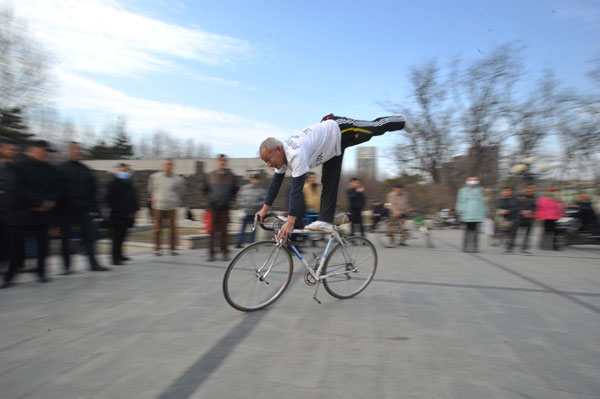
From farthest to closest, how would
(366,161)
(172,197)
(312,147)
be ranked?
(366,161) → (172,197) → (312,147)

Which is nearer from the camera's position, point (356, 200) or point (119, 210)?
point (119, 210)

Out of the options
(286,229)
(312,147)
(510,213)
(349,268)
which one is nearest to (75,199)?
(286,229)

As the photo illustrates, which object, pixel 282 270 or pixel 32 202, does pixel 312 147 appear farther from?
pixel 32 202

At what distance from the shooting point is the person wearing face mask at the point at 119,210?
614 centimetres

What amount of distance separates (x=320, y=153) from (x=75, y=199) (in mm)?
3987

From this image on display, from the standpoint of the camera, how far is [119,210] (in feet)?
20.2

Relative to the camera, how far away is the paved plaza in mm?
2350

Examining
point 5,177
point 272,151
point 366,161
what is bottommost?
point 5,177

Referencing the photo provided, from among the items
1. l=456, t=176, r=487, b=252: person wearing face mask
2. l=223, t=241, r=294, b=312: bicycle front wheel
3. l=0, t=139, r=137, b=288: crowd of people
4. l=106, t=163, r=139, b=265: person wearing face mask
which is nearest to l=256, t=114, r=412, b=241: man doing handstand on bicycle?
l=223, t=241, r=294, b=312: bicycle front wheel

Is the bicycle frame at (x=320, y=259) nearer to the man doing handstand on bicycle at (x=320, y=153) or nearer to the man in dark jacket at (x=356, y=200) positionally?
the man doing handstand on bicycle at (x=320, y=153)

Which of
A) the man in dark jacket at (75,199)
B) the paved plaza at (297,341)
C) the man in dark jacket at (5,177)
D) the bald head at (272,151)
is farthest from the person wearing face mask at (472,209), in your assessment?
the man in dark jacket at (5,177)

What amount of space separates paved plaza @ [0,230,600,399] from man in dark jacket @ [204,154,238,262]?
170 cm

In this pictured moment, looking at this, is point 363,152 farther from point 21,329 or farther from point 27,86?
point 21,329

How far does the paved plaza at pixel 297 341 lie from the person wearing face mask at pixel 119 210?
39.4 inches
